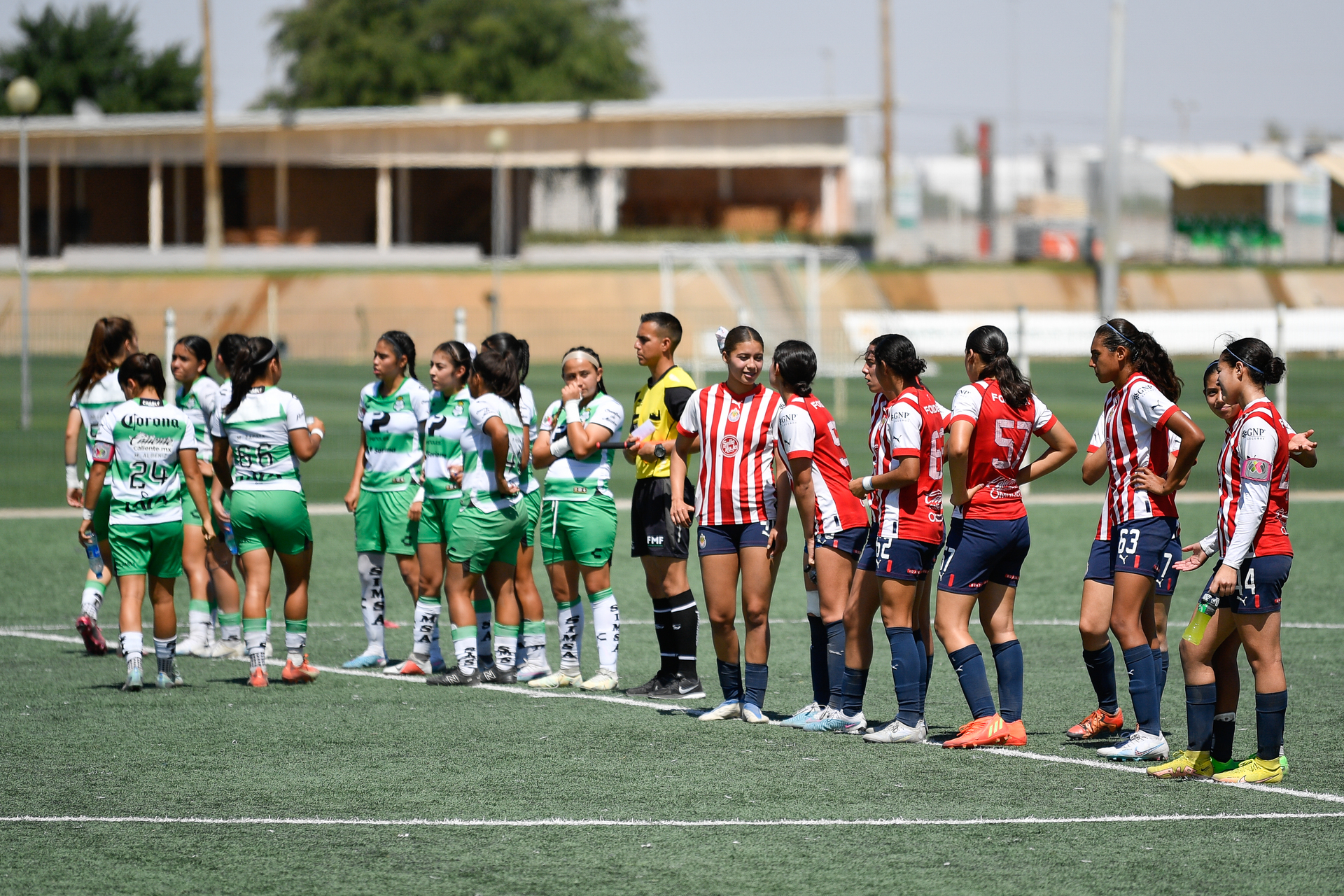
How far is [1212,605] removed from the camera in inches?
253

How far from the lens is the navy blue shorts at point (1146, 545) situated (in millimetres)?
6988

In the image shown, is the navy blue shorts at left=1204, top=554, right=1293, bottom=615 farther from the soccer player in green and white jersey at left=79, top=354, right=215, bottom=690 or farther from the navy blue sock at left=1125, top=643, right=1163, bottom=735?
the soccer player in green and white jersey at left=79, top=354, right=215, bottom=690

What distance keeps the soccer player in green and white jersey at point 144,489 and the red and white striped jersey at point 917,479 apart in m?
3.87

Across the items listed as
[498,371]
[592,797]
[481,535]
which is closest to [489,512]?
[481,535]

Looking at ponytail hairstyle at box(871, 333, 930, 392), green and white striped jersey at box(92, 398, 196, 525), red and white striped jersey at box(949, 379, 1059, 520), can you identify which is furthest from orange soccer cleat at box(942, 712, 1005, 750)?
green and white striped jersey at box(92, 398, 196, 525)

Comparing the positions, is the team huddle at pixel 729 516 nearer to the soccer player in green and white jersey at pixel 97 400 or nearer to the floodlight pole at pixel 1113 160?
the soccer player in green and white jersey at pixel 97 400

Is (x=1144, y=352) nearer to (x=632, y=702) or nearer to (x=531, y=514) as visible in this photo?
(x=632, y=702)

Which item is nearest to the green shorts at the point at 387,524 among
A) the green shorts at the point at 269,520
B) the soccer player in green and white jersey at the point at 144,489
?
the green shorts at the point at 269,520

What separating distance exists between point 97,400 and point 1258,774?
23.9ft

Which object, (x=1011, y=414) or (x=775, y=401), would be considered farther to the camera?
(x=775, y=401)

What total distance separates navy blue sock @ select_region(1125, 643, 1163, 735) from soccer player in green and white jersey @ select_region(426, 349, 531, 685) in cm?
349

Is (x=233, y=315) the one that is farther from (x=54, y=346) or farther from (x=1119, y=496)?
(x=1119, y=496)

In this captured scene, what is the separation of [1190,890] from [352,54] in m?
61.5

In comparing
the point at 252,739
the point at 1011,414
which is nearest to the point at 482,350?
the point at 252,739
